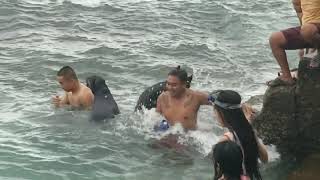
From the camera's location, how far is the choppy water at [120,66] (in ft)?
24.6

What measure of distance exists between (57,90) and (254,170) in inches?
265

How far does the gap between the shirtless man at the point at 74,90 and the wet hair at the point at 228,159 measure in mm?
5031

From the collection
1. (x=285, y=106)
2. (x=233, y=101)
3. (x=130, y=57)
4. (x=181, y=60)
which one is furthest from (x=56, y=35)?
(x=233, y=101)

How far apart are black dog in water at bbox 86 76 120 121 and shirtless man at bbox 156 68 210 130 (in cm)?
107

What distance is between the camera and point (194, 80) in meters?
11.6

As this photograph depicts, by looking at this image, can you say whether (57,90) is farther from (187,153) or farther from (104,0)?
(104,0)

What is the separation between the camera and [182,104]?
7.86 metres

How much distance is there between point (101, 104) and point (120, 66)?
3.94m

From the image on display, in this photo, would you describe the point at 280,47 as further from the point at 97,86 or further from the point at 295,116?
the point at 97,86

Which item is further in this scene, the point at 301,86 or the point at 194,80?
the point at 194,80

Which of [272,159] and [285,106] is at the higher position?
[285,106]

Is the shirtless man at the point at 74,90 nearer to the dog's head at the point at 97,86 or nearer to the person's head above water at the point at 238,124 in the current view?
the dog's head at the point at 97,86

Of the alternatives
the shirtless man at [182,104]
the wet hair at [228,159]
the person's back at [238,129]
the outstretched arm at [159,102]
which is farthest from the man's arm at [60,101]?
the wet hair at [228,159]

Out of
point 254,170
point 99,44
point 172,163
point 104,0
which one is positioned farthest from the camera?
point 104,0
